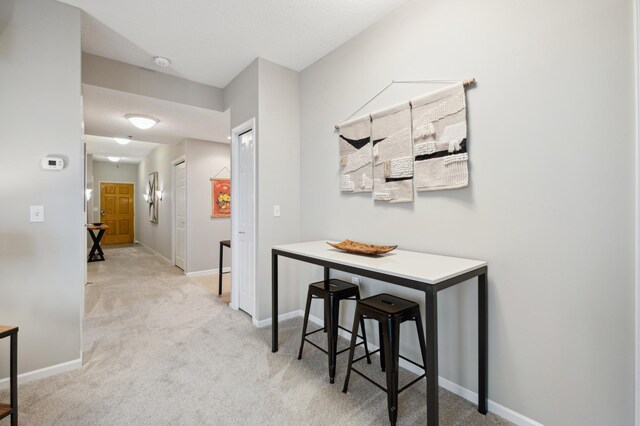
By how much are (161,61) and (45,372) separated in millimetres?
2812

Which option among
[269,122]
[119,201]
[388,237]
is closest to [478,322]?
[388,237]

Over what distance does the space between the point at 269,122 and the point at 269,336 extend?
2.06 metres

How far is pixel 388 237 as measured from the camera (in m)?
2.28

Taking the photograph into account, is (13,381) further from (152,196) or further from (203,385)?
(152,196)

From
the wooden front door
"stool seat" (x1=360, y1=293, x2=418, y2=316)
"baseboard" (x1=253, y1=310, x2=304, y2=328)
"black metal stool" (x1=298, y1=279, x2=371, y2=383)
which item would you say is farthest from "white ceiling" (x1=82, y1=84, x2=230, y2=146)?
the wooden front door

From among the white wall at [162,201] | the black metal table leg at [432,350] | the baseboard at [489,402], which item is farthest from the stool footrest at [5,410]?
the white wall at [162,201]

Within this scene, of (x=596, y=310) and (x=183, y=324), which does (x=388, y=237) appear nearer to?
(x=596, y=310)

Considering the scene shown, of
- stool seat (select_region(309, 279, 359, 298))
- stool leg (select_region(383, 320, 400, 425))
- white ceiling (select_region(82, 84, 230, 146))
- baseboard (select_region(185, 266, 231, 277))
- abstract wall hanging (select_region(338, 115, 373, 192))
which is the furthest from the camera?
baseboard (select_region(185, 266, 231, 277))

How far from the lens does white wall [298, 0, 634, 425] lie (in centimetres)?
130

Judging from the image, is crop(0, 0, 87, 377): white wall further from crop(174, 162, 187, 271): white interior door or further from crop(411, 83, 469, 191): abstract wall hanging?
crop(174, 162, 187, 271): white interior door

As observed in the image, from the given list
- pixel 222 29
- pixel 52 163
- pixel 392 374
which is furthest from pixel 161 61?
pixel 392 374

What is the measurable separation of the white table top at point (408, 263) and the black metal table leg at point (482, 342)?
14cm

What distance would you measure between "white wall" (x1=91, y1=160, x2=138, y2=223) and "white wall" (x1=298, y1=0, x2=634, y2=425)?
9.23 m

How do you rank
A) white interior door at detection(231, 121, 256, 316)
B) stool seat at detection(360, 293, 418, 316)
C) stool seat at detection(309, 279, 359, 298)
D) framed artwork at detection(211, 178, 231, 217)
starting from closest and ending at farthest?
1. stool seat at detection(360, 293, 418, 316)
2. stool seat at detection(309, 279, 359, 298)
3. white interior door at detection(231, 121, 256, 316)
4. framed artwork at detection(211, 178, 231, 217)
